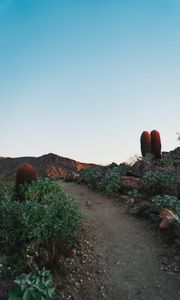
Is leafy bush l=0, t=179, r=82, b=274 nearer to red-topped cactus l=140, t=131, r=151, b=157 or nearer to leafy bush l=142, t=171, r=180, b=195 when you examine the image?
leafy bush l=142, t=171, r=180, b=195

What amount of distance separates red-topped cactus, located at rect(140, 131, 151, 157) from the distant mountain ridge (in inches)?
105

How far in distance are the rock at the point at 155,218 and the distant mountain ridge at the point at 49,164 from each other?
940 centimetres

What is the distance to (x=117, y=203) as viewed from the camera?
971 centimetres

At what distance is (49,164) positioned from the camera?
17781 millimetres

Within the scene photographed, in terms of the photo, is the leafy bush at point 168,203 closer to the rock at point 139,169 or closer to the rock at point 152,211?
the rock at point 152,211

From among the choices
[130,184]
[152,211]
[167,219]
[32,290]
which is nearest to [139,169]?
[130,184]

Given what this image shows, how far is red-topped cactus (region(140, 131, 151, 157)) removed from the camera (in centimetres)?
→ 1705

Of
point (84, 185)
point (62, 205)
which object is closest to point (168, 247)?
point (62, 205)

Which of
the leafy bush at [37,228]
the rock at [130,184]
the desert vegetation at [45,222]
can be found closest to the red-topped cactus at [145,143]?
the rock at [130,184]

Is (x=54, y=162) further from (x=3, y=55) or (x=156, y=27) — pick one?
(x=156, y=27)

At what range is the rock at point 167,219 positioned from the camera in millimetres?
7039

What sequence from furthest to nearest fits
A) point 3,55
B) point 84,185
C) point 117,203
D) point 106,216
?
point 84,185
point 3,55
point 117,203
point 106,216

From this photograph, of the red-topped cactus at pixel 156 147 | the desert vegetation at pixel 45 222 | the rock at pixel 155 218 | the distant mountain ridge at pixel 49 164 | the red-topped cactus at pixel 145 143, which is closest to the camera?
the desert vegetation at pixel 45 222

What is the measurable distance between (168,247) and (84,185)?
248 inches
